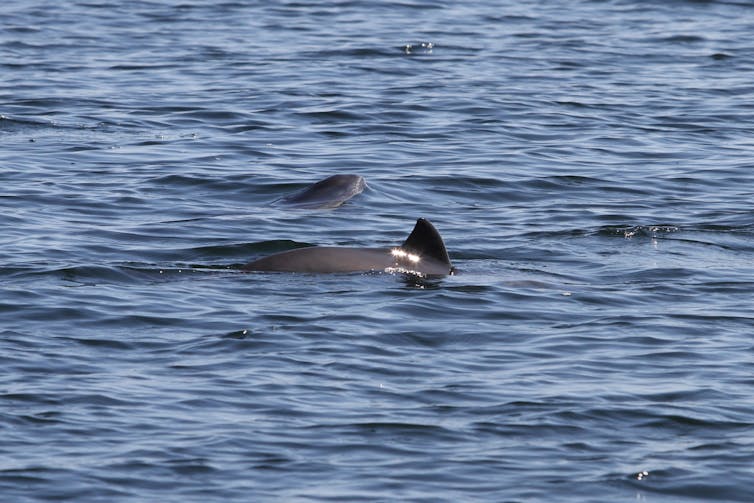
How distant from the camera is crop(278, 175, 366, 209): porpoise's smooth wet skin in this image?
1867cm

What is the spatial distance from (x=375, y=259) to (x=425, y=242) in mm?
508

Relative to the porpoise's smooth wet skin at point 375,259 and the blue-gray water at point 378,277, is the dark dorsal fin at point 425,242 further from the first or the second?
the blue-gray water at point 378,277

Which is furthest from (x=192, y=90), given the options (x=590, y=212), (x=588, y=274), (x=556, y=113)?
(x=588, y=274)

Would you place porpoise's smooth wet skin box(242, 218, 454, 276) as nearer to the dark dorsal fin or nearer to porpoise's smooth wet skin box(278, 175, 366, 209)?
the dark dorsal fin

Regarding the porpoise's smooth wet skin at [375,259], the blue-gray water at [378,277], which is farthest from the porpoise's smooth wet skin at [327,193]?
the porpoise's smooth wet skin at [375,259]

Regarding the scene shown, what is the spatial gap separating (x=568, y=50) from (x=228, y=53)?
21.8ft

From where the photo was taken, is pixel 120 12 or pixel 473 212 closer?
pixel 473 212

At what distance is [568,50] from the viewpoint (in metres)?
31.7

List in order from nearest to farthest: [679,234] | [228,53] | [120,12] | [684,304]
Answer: [684,304] < [679,234] < [228,53] < [120,12]

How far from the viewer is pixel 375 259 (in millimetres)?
15023

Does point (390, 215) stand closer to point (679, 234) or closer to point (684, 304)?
point (679, 234)

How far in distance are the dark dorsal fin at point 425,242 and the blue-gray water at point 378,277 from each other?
0.32 m

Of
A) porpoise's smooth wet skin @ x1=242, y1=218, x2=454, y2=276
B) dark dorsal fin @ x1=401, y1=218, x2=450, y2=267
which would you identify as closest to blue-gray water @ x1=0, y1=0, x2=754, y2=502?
porpoise's smooth wet skin @ x1=242, y1=218, x2=454, y2=276

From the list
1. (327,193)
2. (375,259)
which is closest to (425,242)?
(375,259)
